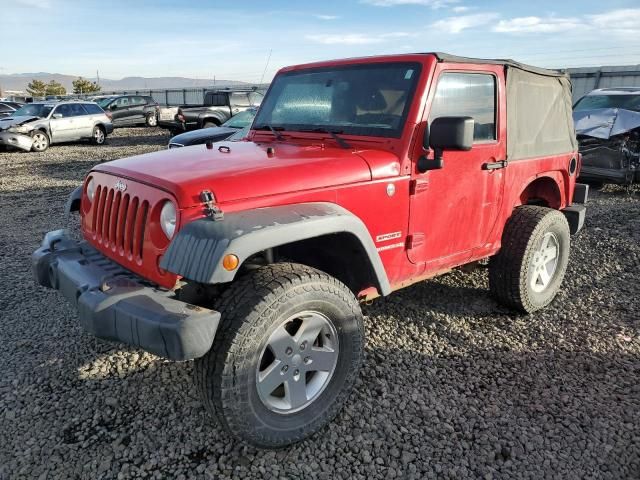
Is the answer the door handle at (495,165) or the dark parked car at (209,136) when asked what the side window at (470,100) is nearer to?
the door handle at (495,165)

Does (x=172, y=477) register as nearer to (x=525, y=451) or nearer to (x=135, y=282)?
(x=135, y=282)

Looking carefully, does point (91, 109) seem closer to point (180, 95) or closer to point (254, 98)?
point (254, 98)

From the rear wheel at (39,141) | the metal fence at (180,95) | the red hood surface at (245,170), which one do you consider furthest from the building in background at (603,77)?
the metal fence at (180,95)

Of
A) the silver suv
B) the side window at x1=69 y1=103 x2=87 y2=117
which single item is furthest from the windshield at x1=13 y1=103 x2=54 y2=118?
the side window at x1=69 y1=103 x2=87 y2=117

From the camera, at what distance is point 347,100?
3.41 m

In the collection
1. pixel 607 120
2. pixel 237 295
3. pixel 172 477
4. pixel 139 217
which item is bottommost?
pixel 172 477

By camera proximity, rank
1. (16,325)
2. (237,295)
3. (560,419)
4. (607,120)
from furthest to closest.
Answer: (607,120), (16,325), (560,419), (237,295)

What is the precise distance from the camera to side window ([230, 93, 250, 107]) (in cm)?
1659

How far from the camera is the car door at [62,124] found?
638 inches

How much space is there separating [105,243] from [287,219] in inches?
48.4

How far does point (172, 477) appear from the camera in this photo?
246 centimetres

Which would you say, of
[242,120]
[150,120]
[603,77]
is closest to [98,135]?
[150,120]

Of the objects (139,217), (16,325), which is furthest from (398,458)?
(16,325)

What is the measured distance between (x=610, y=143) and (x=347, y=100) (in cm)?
665
